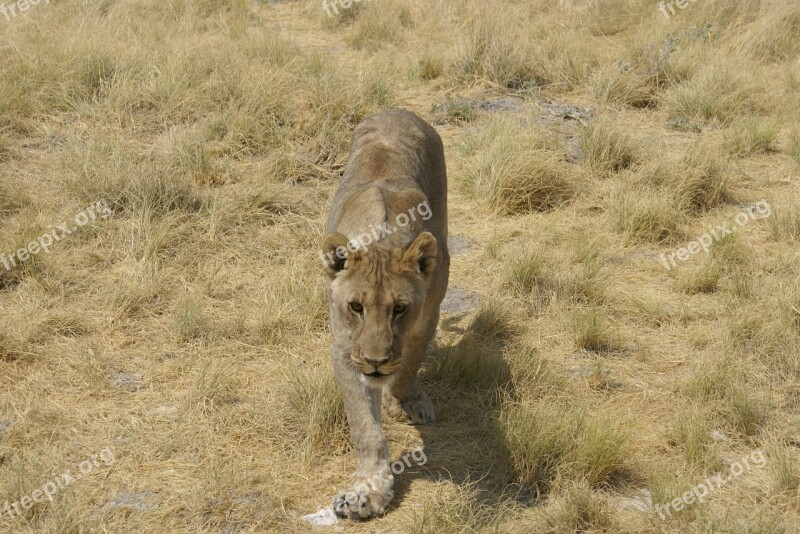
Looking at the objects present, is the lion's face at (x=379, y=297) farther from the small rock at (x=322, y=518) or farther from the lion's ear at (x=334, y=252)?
the small rock at (x=322, y=518)

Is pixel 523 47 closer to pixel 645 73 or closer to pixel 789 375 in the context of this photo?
pixel 645 73

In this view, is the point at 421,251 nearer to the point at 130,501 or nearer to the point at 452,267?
the point at 130,501

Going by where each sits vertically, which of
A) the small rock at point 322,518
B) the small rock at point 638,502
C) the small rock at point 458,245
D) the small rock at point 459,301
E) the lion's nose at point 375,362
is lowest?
the small rock at point 458,245

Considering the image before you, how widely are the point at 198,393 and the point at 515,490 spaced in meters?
1.97

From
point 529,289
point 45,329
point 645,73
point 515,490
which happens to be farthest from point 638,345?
point 645,73

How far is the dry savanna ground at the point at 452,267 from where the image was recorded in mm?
5020

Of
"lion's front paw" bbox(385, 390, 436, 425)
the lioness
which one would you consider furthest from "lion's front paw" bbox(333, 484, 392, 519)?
"lion's front paw" bbox(385, 390, 436, 425)

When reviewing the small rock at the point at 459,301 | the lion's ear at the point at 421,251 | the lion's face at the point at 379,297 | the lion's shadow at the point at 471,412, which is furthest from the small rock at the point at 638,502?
the small rock at the point at 459,301

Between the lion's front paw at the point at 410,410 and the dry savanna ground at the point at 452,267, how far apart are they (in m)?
0.14

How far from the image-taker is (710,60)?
1128cm

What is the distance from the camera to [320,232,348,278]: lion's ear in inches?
189

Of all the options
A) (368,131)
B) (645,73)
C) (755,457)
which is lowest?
(645,73)

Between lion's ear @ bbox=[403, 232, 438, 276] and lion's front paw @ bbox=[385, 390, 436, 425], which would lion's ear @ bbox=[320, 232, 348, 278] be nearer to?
lion's ear @ bbox=[403, 232, 438, 276]

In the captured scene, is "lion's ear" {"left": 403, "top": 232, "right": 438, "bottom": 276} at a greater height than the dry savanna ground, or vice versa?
"lion's ear" {"left": 403, "top": 232, "right": 438, "bottom": 276}
